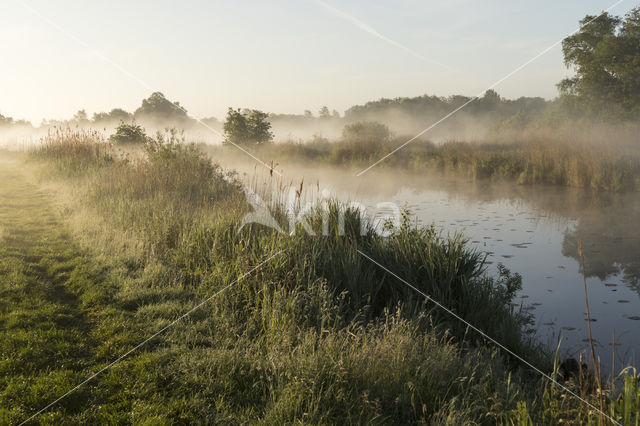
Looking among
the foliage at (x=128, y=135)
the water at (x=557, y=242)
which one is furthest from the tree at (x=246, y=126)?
the water at (x=557, y=242)

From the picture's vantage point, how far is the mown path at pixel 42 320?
3.71 m

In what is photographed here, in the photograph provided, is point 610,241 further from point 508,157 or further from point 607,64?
point 607,64

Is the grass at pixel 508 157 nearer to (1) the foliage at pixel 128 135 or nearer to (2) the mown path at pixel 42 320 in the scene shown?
(1) the foliage at pixel 128 135

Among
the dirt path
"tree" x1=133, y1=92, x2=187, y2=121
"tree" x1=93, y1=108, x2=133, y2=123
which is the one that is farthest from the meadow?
"tree" x1=93, y1=108, x2=133, y2=123

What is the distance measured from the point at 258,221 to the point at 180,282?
1.85 m

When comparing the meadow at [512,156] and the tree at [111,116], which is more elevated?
the tree at [111,116]

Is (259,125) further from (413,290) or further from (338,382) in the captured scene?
(338,382)

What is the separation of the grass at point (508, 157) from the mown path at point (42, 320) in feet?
54.8

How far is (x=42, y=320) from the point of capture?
5.17m

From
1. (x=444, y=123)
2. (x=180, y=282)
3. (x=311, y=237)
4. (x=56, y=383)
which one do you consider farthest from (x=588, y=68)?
(x=56, y=383)

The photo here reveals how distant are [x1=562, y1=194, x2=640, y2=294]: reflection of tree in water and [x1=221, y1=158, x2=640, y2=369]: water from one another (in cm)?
2

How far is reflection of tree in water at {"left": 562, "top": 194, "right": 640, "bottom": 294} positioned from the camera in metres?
7.82

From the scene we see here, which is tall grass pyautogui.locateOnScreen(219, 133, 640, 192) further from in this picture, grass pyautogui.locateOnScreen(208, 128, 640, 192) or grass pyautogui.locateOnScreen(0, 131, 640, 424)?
grass pyautogui.locateOnScreen(0, 131, 640, 424)

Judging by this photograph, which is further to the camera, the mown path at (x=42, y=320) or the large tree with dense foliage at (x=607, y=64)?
the large tree with dense foliage at (x=607, y=64)
